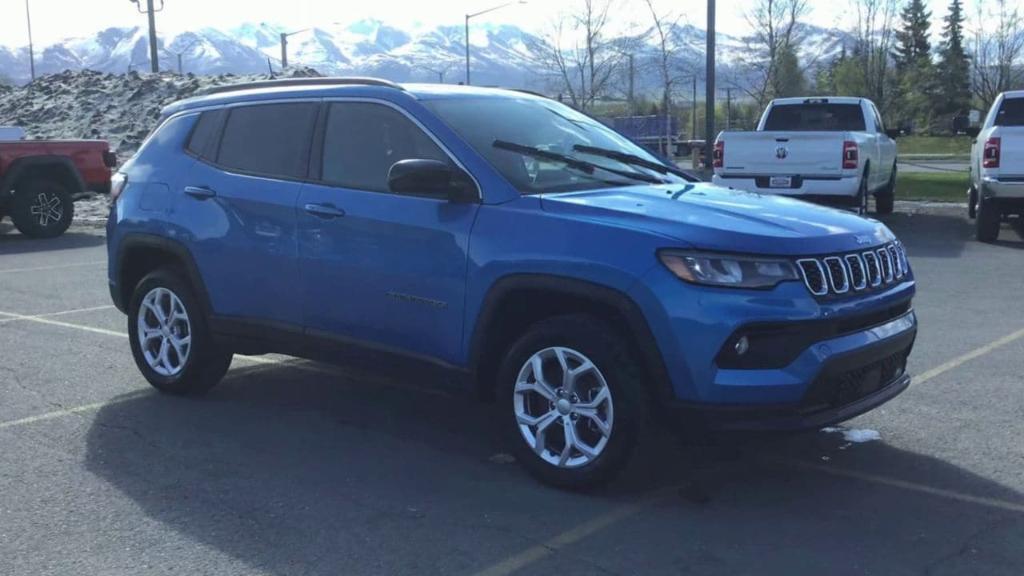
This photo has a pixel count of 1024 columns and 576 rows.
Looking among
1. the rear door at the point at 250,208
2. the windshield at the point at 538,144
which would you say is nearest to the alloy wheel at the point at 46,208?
the rear door at the point at 250,208

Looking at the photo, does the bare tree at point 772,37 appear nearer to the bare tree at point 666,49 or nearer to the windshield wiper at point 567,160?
the bare tree at point 666,49

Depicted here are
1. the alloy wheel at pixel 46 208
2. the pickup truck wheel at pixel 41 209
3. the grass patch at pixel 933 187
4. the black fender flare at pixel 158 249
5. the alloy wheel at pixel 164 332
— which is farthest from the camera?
the grass patch at pixel 933 187

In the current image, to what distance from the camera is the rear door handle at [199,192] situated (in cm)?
660

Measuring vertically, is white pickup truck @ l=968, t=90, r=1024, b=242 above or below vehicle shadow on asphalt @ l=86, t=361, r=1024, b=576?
above

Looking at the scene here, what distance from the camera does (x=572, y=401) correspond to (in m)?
5.08

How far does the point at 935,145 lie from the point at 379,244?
5714 centimetres

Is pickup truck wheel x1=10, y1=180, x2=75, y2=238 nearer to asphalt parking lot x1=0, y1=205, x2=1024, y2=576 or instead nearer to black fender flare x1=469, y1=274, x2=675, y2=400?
asphalt parking lot x1=0, y1=205, x2=1024, y2=576

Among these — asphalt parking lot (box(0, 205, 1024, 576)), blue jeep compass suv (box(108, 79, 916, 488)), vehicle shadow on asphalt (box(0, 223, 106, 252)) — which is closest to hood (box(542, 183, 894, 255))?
blue jeep compass suv (box(108, 79, 916, 488))

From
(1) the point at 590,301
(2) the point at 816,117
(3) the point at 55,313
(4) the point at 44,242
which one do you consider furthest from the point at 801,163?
(4) the point at 44,242

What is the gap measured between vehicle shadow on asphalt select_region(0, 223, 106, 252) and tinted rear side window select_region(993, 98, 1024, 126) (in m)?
12.8

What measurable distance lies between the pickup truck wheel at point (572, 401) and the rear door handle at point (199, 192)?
91.5 inches

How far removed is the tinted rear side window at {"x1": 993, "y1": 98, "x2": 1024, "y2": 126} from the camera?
52.2ft

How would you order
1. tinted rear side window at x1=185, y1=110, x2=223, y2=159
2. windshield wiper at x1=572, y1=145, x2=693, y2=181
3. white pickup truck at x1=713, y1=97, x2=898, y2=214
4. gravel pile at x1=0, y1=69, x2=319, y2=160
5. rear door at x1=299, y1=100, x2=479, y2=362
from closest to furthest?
rear door at x1=299, y1=100, x2=479, y2=362 → windshield wiper at x1=572, y1=145, x2=693, y2=181 → tinted rear side window at x1=185, y1=110, x2=223, y2=159 → white pickup truck at x1=713, y1=97, x2=898, y2=214 → gravel pile at x1=0, y1=69, x2=319, y2=160

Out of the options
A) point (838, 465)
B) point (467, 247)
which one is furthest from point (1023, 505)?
point (467, 247)
